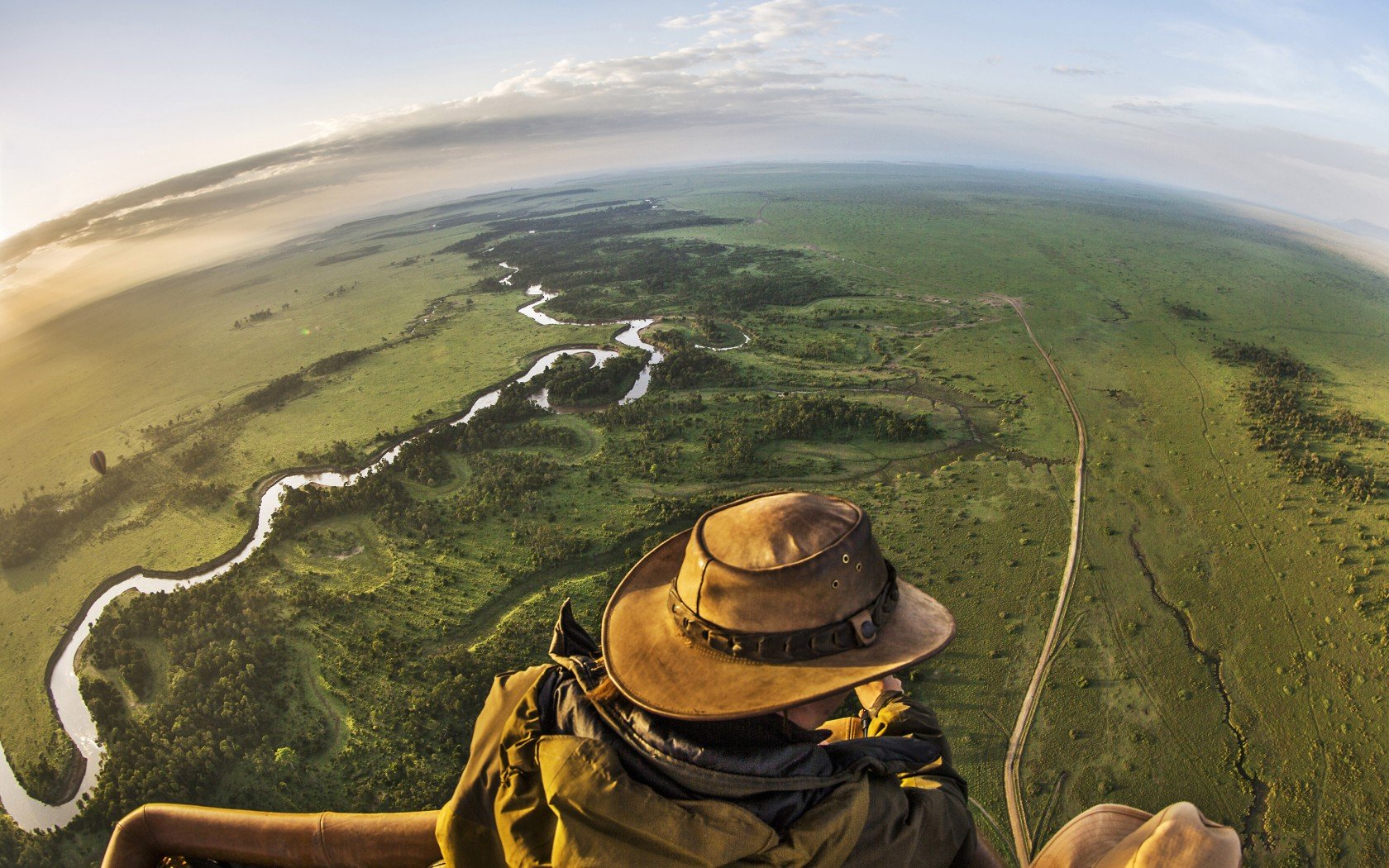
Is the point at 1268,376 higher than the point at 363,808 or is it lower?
higher

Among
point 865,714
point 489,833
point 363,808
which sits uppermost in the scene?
point 489,833

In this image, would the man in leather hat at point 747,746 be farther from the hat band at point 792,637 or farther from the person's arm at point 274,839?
the person's arm at point 274,839

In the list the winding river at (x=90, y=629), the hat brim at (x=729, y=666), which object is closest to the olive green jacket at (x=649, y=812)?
the hat brim at (x=729, y=666)

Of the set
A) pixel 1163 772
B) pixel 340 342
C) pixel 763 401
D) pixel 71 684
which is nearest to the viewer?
pixel 1163 772

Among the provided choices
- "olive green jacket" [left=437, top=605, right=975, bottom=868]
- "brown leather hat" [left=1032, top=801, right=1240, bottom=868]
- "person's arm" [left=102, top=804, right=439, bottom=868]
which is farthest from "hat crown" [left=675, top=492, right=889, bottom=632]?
"person's arm" [left=102, top=804, right=439, bottom=868]

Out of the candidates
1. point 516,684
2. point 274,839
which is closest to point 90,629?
point 274,839

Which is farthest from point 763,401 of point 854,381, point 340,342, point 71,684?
point 340,342

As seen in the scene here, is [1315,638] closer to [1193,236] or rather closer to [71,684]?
[71,684]

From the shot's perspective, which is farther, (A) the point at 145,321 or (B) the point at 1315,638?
(A) the point at 145,321

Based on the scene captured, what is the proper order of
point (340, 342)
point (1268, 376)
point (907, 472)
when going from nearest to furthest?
point (907, 472), point (1268, 376), point (340, 342)
